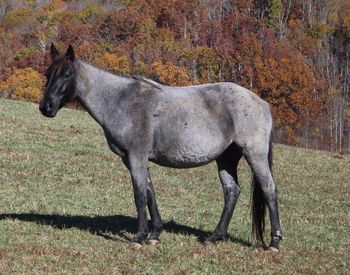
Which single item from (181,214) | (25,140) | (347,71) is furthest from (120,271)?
(347,71)

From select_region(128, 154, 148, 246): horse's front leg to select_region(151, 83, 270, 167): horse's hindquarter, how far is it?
9.0 inches

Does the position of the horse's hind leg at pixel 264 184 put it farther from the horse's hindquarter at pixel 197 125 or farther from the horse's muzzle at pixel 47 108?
the horse's muzzle at pixel 47 108

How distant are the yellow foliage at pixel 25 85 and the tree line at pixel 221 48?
0.45 feet

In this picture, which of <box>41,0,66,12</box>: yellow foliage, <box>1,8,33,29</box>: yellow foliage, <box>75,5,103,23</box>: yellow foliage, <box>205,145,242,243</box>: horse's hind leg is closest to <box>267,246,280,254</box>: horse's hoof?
<box>205,145,242,243</box>: horse's hind leg

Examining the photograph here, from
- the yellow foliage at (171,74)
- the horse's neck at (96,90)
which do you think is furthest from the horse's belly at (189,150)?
the yellow foliage at (171,74)

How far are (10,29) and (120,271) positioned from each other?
109720mm

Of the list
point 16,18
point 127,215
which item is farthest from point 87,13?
point 127,215

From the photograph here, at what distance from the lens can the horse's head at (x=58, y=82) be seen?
8.49m

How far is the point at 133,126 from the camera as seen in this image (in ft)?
28.1

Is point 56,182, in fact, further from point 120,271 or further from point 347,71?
point 347,71

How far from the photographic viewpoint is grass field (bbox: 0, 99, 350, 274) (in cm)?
792

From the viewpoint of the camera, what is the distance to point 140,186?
866cm

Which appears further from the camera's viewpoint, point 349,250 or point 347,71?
point 347,71

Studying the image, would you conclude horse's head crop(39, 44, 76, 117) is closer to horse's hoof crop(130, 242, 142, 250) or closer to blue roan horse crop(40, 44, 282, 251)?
blue roan horse crop(40, 44, 282, 251)
